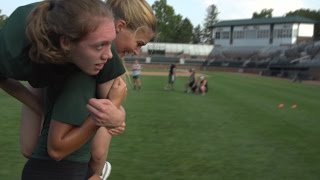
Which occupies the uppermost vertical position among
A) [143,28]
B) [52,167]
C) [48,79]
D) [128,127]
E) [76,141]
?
[143,28]

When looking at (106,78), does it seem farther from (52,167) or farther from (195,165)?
(195,165)

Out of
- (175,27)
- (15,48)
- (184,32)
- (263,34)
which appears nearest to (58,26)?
(15,48)

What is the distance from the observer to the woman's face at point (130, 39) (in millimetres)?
2551

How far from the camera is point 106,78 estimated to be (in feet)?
7.43

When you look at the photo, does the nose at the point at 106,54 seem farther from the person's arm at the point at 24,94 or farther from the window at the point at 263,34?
the window at the point at 263,34

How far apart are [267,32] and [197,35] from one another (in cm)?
4076

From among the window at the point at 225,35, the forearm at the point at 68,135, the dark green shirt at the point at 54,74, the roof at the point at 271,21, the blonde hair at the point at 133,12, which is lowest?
the forearm at the point at 68,135

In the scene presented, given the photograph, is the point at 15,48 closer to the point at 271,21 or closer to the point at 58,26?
the point at 58,26

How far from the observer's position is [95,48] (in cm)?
207

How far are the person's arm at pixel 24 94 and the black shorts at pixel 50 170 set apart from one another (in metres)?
0.27

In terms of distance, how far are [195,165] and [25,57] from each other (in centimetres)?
579

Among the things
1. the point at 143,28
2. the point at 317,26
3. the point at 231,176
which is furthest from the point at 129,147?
the point at 317,26

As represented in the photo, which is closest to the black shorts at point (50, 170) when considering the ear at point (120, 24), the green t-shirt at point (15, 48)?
the green t-shirt at point (15, 48)

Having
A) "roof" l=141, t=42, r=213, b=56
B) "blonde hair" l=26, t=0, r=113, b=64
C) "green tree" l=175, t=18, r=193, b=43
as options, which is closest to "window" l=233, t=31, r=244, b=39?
"roof" l=141, t=42, r=213, b=56
